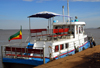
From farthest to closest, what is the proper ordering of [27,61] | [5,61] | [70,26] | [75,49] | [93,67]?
1. [70,26]
2. [75,49]
3. [5,61]
4. [27,61]
5. [93,67]

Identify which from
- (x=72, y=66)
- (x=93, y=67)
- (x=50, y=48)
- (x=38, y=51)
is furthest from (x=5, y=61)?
(x=93, y=67)

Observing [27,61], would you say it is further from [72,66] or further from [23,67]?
[72,66]

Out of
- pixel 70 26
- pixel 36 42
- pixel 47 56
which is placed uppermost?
pixel 70 26

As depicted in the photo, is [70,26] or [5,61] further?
[70,26]

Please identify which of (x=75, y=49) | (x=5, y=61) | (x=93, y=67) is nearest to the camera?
(x=93, y=67)

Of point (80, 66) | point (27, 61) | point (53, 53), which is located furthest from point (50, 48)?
point (80, 66)

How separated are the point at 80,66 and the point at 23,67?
4792 mm

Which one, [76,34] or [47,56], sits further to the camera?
[76,34]

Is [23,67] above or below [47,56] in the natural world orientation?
below

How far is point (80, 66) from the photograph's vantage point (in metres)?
9.19

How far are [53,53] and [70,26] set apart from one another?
6.00 meters

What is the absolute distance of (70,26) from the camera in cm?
1681

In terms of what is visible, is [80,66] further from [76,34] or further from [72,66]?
[76,34]

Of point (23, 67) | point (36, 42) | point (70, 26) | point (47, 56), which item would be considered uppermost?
point (70, 26)
